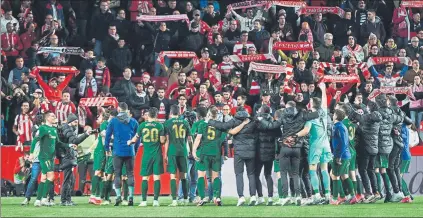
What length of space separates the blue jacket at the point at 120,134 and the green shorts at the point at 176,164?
845 mm

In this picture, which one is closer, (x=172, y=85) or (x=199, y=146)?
(x=199, y=146)

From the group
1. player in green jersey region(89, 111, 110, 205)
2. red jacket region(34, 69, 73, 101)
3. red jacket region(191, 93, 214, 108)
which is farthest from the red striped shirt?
player in green jersey region(89, 111, 110, 205)

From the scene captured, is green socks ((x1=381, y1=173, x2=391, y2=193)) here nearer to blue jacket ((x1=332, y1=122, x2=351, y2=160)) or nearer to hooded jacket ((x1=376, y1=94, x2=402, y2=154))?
hooded jacket ((x1=376, y1=94, x2=402, y2=154))

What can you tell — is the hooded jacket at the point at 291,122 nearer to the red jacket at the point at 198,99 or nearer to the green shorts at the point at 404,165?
the green shorts at the point at 404,165

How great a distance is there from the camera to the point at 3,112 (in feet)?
117

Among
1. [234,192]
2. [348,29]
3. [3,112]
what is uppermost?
[348,29]

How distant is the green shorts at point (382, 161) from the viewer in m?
29.9

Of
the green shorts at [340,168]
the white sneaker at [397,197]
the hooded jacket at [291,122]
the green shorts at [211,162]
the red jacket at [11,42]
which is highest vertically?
the red jacket at [11,42]

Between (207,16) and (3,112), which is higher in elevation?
(207,16)

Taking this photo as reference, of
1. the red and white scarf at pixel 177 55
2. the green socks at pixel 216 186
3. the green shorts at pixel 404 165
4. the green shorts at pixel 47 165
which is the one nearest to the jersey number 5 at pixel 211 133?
the green socks at pixel 216 186

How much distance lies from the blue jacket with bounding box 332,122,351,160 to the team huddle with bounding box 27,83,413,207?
2cm

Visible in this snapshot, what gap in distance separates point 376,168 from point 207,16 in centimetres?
1052

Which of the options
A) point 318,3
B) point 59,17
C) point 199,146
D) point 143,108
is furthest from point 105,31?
point 199,146

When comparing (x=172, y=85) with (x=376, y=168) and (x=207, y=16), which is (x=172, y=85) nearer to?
(x=207, y=16)
